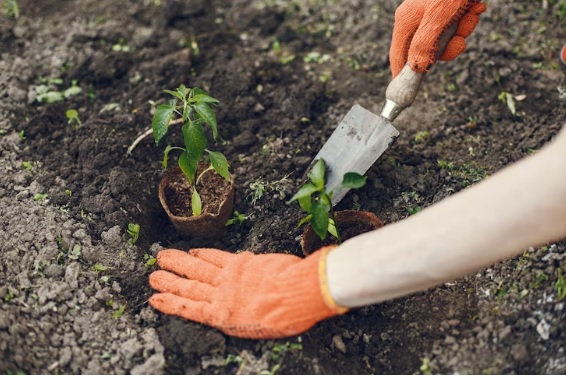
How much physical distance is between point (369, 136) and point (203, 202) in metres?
0.78

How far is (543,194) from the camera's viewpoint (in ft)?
5.64

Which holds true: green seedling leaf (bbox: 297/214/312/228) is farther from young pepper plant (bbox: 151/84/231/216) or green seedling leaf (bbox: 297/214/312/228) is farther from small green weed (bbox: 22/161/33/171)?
small green weed (bbox: 22/161/33/171)

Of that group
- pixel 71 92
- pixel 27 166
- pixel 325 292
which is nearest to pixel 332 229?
pixel 325 292

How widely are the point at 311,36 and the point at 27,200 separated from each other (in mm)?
1843

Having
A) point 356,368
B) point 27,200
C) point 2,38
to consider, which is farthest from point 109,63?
point 356,368

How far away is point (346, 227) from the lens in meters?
2.50

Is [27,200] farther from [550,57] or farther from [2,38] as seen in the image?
[550,57]

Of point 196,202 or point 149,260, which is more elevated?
point 196,202

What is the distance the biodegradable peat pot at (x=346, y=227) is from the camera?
2404mm

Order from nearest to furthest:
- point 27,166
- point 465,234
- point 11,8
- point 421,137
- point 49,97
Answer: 1. point 465,234
2. point 27,166
3. point 421,137
4. point 49,97
5. point 11,8

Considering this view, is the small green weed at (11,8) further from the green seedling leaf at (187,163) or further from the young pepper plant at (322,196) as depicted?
the young pepper plant at (322,196)

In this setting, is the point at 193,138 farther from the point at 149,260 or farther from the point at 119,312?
the point at 119,312

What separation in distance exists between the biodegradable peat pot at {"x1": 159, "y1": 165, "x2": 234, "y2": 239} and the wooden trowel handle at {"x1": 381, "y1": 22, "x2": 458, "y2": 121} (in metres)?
0.77

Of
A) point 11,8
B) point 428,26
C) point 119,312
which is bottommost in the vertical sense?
point 119,312
